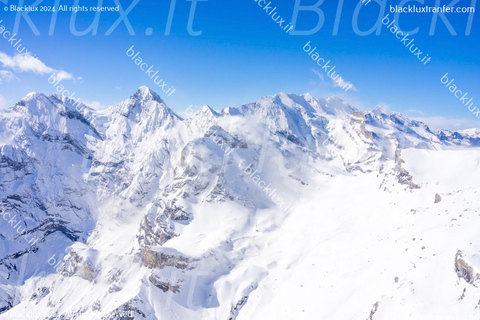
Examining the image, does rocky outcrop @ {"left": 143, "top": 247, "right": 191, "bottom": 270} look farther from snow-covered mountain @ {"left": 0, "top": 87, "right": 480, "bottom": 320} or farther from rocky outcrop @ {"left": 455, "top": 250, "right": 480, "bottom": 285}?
rocky outcrop @ {"left": 455, "top": 250, "right": 480, "bottom": 285}

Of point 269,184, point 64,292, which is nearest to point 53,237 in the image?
point 64,292

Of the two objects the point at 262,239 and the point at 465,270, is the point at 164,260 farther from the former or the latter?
the point at 465,270

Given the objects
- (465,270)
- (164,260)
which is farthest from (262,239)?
(465,270)

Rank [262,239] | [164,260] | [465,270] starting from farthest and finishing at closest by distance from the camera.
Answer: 1. [262,239]
2. [164,260]
3. [465,270]

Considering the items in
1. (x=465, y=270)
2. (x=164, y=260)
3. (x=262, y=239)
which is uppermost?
(x=465, y=270)

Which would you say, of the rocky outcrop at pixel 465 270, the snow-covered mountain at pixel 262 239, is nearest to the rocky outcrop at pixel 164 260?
the snow-covered mountain at pixel 262 239

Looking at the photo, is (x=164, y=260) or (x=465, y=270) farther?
(x=164, y=260)

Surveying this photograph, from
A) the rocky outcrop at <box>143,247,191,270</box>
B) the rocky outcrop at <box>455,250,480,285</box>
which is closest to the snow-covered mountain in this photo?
the rocky outcrop at <box>455,250,480,285</box>

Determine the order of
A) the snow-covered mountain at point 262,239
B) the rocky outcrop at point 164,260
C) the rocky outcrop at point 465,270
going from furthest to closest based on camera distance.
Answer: the rocky outcrop at point 164,260 < the snow-covered mountain at point 262,239 < the rocky outcrop at point 465,270

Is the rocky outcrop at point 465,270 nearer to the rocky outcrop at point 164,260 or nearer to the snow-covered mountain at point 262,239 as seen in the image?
the snow-covered mountain at point 262,239
